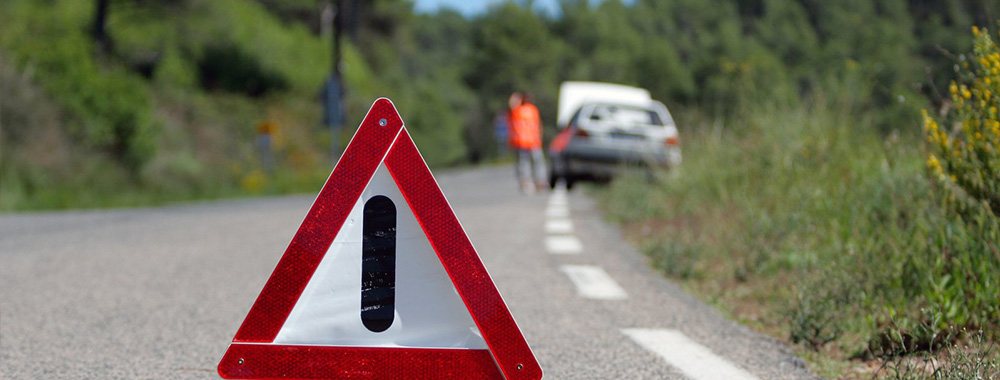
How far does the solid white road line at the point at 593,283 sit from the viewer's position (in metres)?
6.16

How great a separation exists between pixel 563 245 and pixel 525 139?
9.72 meters

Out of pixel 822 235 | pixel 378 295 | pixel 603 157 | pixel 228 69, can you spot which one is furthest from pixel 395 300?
pixel 228 69

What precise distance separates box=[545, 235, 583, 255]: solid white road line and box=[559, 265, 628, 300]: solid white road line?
3.19ft

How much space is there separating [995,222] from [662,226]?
18.0 ft

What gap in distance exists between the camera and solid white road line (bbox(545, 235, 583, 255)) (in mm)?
8500

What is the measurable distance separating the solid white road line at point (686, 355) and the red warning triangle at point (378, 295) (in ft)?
3.57

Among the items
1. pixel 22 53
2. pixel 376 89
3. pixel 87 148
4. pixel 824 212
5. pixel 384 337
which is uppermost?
pixel 384 337

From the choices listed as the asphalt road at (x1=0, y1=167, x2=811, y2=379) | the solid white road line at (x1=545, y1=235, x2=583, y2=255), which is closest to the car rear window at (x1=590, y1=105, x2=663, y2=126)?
the asphalt road at (x1=0, y1=167, x2=811, y2=379)

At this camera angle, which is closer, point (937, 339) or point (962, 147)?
point (937, 339)

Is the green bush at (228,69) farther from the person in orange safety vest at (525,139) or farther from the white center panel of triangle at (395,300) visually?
the white center panel of triangle at (395,300)

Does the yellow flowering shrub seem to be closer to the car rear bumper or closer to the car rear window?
the car rear bumper

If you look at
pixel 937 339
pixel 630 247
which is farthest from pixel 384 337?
pixel 630 247

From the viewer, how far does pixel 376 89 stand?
49.4 meters

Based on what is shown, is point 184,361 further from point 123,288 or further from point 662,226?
point 662,226
